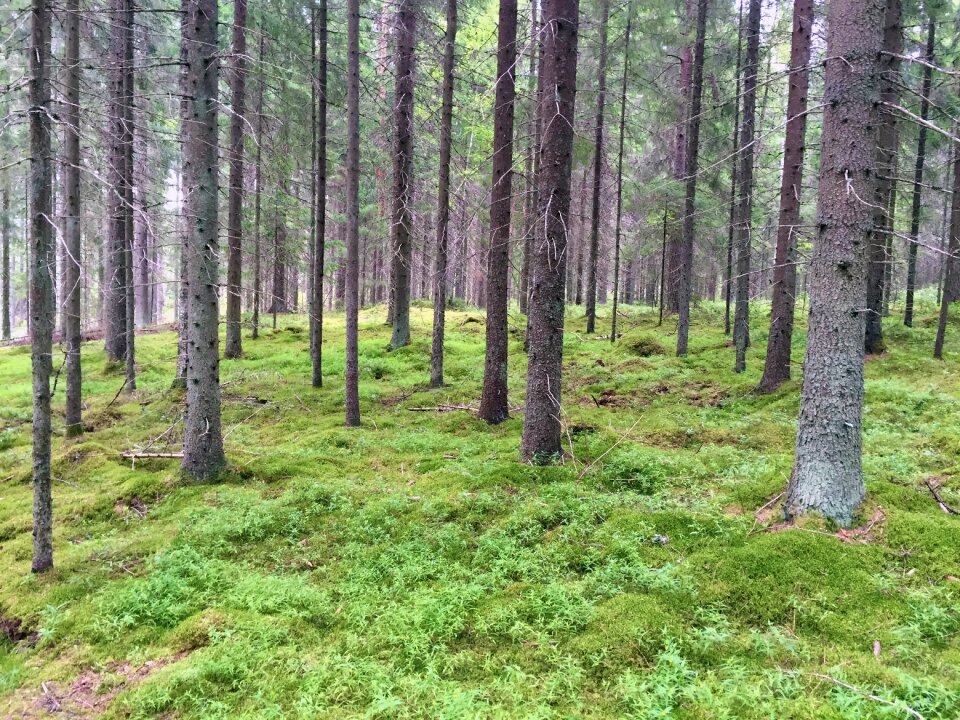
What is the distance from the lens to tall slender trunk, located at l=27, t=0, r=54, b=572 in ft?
14.7

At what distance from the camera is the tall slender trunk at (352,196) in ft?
29.9

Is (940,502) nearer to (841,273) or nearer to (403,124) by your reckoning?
(841,273)

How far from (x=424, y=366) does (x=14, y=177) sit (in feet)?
70.2

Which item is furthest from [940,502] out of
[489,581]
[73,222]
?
[73,222]

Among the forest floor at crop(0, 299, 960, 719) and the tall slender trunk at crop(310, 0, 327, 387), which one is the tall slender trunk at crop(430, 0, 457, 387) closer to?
the tall slender trunk at crop(310, 0, 327, 387)

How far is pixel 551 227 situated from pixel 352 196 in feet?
15.0

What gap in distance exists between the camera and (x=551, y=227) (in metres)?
6.69

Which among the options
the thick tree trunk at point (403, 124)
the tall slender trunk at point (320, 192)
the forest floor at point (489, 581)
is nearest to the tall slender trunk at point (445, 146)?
the thick tree trunk at point (403, 124)

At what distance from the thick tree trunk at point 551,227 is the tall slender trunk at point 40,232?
16.9 ft

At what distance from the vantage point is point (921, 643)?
352cm

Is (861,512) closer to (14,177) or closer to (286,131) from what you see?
(286,131)

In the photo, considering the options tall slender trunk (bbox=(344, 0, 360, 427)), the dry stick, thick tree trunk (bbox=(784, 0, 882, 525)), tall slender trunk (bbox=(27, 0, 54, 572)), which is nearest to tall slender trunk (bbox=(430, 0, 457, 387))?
tall slender trunk (bbox=(344, 0, 360, 427))

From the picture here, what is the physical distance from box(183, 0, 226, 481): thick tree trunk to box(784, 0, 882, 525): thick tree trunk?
6.88 m

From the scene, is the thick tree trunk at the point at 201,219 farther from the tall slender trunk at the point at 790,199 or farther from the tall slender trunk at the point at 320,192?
the tall slender trunk at the point at 790,199
